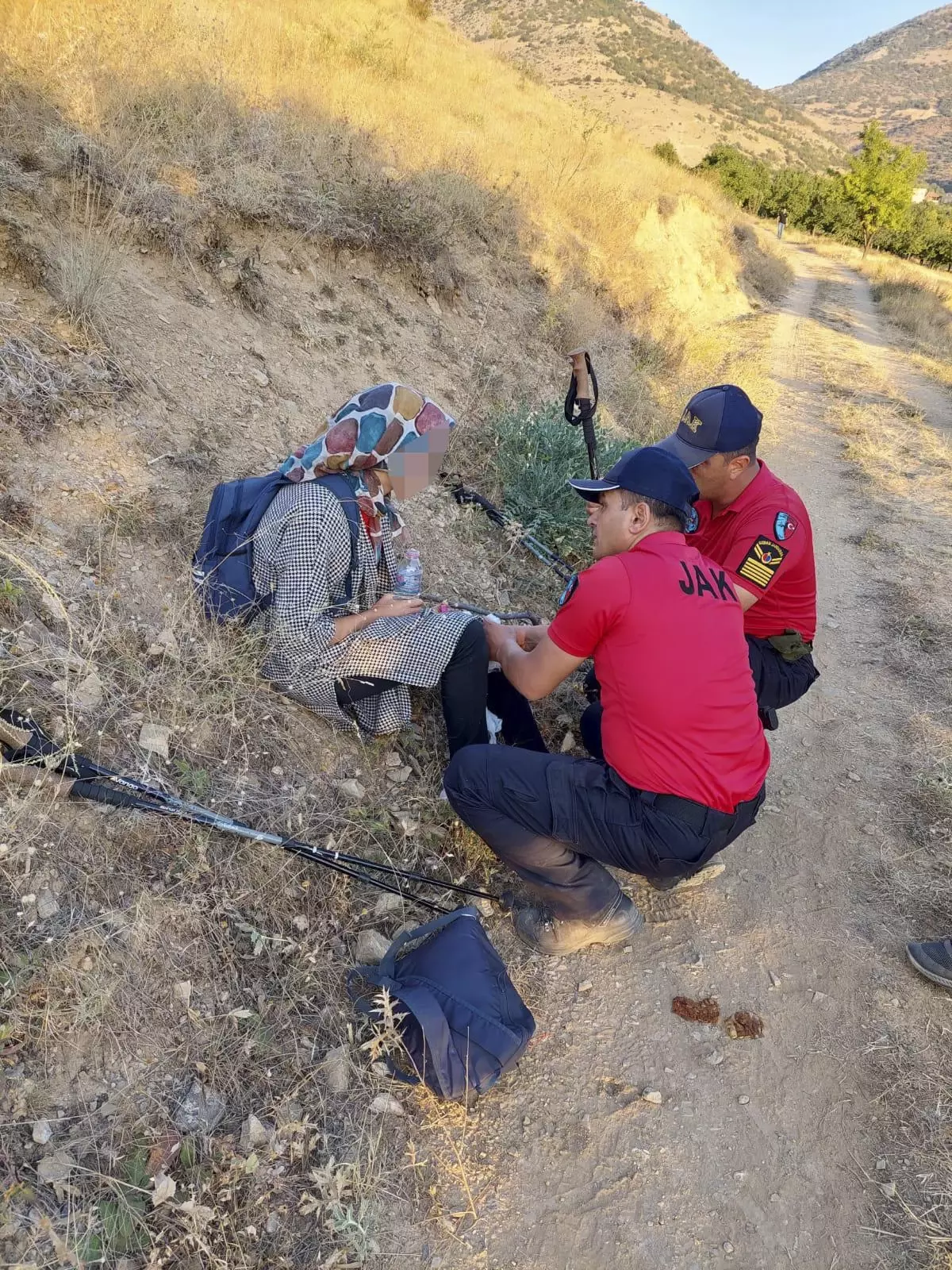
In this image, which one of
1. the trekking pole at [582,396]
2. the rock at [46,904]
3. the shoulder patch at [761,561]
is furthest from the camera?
the trekking pole at [582,396]

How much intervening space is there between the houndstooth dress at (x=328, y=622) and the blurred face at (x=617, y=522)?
1.99ft

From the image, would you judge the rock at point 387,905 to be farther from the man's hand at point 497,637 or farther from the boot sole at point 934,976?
the boot sole at point 934,976

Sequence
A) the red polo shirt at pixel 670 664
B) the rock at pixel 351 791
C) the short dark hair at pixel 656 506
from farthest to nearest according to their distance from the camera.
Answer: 1. the rock at pixel 351 791
2. the short dark hair at pixel 656 506
3. the red polo shirt at pixel 670 664

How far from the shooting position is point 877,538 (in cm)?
611

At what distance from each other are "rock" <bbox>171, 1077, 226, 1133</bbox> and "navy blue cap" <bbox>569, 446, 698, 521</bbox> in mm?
1962

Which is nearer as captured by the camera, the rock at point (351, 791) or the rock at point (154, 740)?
the rock at point (154, 740)

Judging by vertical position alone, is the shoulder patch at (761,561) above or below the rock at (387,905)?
above

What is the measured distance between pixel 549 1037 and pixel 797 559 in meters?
2.08

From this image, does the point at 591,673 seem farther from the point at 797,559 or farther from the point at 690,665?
the point at 690,665

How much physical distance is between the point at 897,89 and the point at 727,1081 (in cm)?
14187

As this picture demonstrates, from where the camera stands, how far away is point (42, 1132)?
5.21 feet

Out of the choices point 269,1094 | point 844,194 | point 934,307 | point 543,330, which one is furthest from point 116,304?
point 844,194

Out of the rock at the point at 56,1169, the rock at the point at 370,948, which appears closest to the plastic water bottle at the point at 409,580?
the rock at the point at 370,948

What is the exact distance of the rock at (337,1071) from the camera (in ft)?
6.36
